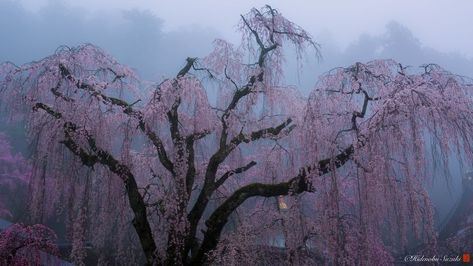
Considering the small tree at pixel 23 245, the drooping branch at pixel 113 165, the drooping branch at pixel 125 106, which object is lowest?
the small tree at pixel 23 245

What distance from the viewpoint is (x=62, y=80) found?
6477 mm

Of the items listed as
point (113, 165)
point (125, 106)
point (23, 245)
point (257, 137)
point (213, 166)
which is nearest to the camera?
point (23, 245)

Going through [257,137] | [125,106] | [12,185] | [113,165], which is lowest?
[113,165]

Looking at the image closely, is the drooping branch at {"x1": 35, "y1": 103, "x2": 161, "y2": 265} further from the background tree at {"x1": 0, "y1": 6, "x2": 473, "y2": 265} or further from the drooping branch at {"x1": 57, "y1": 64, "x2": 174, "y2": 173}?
the drooping branch at {"x1": 57, "y1": 64, "x2": 174, "y2": 173}

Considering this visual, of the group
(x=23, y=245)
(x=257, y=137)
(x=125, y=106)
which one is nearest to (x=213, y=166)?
(x=257, y=137)

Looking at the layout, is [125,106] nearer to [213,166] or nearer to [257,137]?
[213,166]

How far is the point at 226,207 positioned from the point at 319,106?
2.29 meters

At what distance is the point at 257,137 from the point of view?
7449mm

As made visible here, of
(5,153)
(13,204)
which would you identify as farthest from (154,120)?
(5,153)

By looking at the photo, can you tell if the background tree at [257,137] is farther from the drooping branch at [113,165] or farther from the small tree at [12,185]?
the small tree at [12,185]

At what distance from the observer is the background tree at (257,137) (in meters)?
5.17

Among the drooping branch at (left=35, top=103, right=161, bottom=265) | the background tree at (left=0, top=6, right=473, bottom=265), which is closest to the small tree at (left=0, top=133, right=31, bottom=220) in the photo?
the background tree at (left=0, top=6, right=473, bottom=265)

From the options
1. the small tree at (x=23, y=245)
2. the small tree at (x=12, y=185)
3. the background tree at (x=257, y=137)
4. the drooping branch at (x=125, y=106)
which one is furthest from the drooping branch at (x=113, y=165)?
the small tree at (x=12, y=185)

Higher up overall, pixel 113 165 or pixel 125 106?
pixel 125 106
